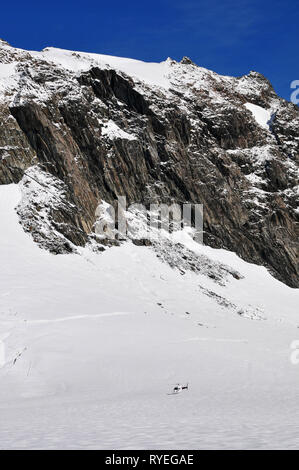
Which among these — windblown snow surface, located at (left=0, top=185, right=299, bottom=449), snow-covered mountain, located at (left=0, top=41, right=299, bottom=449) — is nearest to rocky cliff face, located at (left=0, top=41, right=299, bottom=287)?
snow-covered mountain, located at (left=0, top=41, right=299, bottom=449)

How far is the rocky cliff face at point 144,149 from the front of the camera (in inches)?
1992

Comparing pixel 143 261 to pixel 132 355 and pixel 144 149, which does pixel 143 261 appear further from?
pixel 132 355

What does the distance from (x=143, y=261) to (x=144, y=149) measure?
21721 millimetres

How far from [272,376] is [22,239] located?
95.0 feet

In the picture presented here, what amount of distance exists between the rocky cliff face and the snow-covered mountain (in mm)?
219

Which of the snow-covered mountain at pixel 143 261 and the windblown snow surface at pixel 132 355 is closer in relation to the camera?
the windblown snow surface at pixel 132 355

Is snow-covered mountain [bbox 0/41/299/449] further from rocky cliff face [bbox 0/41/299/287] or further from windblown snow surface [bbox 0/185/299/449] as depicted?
rocky cliff face [bbox 0/41/299/287]

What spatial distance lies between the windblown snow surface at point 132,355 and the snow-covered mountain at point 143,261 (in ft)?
0.38

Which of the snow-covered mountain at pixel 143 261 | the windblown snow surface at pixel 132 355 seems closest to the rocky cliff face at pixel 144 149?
the snow-covered mountain at pixel 143 261

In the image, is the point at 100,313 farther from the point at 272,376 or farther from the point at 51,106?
the point at 51,106

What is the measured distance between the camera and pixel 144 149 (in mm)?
63531

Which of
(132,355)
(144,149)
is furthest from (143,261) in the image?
(132,355)

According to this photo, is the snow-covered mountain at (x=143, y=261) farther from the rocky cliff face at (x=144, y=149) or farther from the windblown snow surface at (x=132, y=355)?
the rocky cliff face at (x=144, y=149)

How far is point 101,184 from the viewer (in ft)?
190
